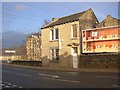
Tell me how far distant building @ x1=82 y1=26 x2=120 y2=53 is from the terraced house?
1.11 meters

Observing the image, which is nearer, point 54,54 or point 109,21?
point 109,21

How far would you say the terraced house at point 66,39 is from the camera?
117 ft

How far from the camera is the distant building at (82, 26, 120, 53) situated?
32.1m

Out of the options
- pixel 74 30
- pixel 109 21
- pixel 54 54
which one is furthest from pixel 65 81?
pixel 109 21

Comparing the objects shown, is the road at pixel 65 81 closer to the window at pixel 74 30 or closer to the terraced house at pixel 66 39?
the terraced house at pixel 66 39

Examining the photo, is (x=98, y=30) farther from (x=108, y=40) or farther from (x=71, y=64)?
(x=71, y=64)

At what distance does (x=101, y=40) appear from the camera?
33.7m

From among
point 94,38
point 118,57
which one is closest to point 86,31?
point 94,38

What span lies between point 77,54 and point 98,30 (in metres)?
4.36

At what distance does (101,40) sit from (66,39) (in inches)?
224

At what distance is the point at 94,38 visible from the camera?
113 feet

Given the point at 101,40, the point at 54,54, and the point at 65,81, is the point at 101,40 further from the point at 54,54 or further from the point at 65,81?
the point at 65,81

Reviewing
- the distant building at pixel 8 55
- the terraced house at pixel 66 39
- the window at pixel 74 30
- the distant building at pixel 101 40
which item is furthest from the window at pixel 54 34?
the distant building at pixel 8 55

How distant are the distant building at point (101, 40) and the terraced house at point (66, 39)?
3.63ft
